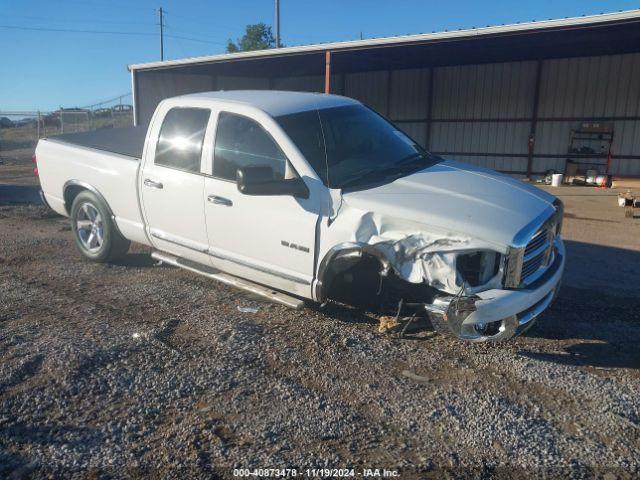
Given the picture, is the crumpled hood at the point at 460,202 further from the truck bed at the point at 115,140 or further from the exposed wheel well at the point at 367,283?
the truck bed at the point at 115,140

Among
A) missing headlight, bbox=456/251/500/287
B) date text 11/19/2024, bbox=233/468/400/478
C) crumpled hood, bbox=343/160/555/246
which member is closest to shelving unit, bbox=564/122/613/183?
crumpled hood, bbox=343/160/555/246

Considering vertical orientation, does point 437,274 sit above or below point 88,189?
below

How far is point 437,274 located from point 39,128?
92.3 ft

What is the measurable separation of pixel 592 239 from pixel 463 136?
34.9 ft

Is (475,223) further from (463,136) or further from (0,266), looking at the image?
(463,136)

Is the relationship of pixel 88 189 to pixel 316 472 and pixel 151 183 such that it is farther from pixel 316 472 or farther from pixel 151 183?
pixel 316 472

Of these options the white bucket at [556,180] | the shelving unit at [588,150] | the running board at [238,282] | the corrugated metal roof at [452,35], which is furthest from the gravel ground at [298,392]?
the shelving unit at [588,150]

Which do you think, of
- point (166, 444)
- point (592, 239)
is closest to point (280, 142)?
point (166, 444)

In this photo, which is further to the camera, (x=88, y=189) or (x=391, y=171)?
(x=88, y=189)

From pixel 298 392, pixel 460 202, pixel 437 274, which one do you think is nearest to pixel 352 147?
pixel 460 202

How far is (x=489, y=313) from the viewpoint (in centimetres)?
345

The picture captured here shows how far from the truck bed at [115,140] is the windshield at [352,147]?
211cm

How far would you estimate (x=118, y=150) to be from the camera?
237 inches

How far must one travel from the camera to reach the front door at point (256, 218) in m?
4.21
